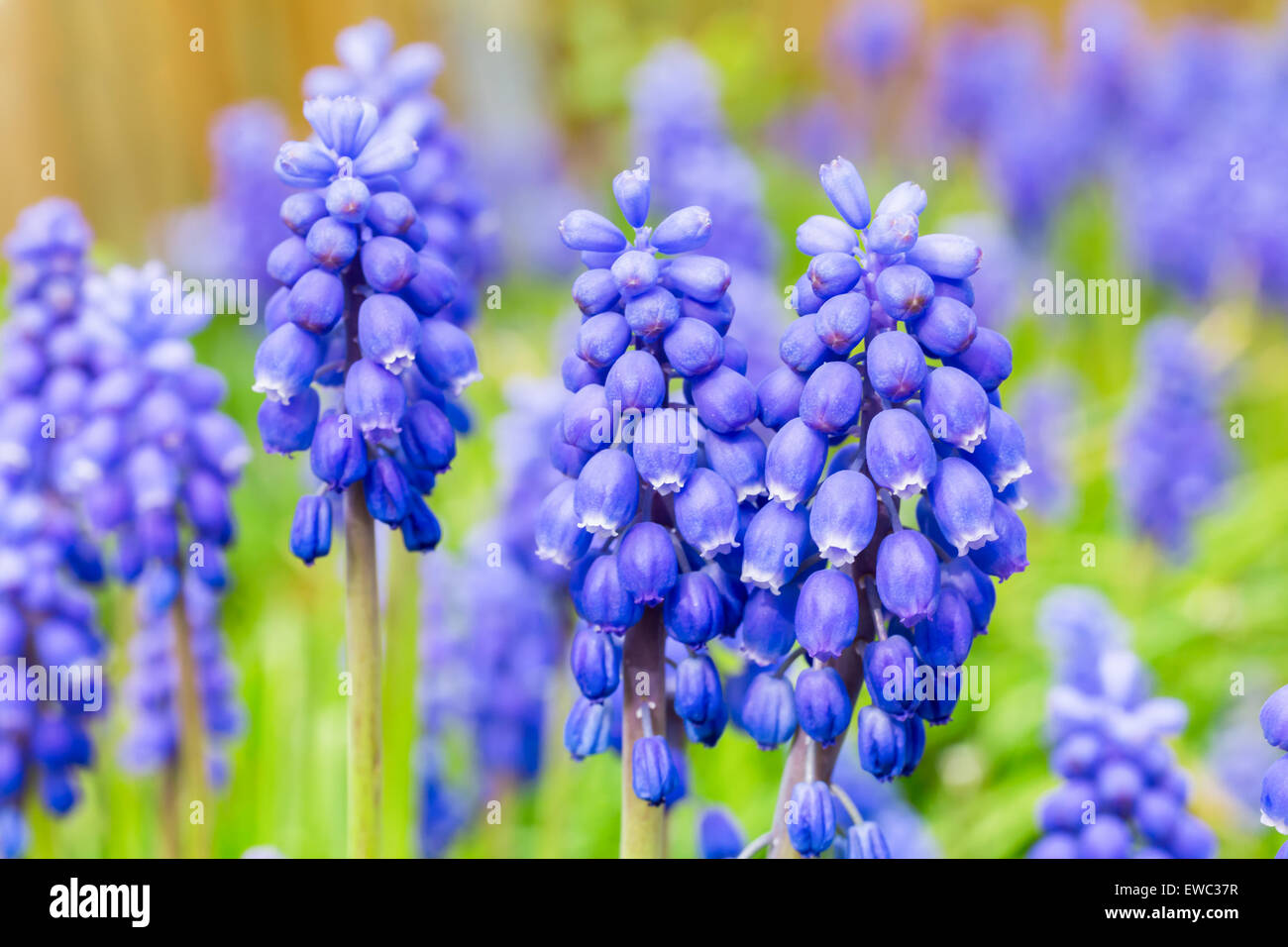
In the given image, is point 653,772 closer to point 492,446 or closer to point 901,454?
point 901,454

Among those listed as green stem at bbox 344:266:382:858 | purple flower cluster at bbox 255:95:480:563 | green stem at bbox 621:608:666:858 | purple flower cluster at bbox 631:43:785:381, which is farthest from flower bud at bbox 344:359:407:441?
purple flower cluster at bbox 631:43:785:381

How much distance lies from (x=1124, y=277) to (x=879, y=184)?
143cm

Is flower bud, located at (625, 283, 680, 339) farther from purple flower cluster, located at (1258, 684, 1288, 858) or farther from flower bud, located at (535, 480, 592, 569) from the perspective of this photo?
purple flower cluster, located at (1258, 684, 1288, 858)

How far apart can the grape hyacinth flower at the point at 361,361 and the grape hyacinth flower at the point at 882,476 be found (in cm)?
55

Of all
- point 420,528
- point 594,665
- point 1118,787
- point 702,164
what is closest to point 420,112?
point 420,528

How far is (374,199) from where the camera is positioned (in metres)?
1.91

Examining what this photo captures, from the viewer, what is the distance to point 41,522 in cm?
256

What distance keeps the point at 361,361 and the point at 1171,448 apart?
344cm

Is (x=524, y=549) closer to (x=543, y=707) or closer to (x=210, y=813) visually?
(x=543, y=707)

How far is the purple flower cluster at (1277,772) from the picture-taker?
66.8 inches

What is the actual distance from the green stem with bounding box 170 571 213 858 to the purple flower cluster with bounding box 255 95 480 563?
57cm

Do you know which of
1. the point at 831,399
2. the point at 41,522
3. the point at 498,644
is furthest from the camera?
the point at 498,644
